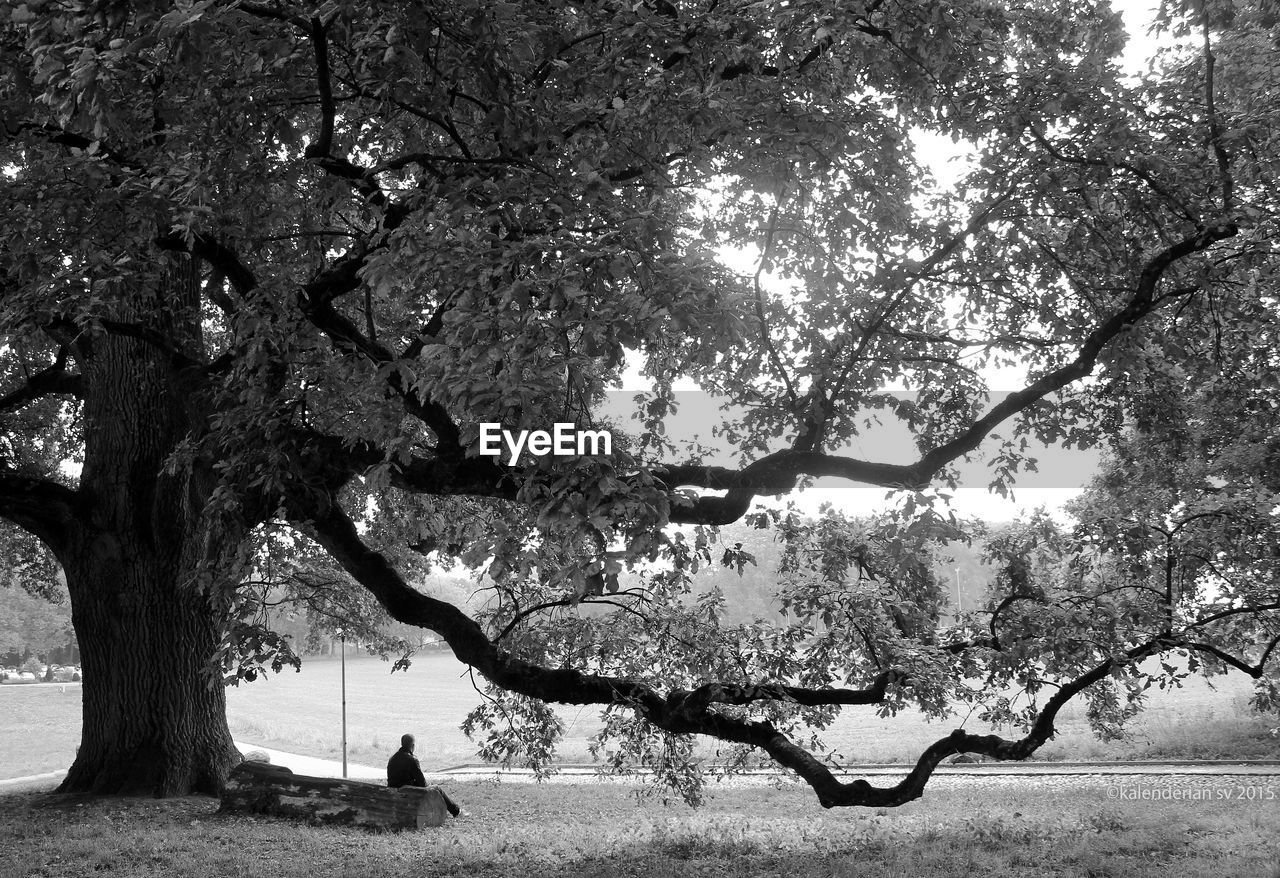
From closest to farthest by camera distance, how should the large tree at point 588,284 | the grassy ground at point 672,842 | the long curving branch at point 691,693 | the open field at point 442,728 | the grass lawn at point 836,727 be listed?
the large tree at point 588,284
the long curving branch at point 691,693
the grassy ground at point 672,842
the grass lawn at point 836,727
the open field at point 442,728

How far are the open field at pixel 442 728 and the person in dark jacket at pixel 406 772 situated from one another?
3228mm

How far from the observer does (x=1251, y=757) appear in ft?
59.5

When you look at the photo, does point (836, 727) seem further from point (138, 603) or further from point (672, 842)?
point (138, 603)

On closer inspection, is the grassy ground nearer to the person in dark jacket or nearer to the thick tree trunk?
the person in dark jacket

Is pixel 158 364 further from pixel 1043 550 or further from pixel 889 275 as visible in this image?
pixel 1043 550

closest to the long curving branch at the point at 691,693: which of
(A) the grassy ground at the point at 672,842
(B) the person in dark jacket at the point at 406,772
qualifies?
(A) the grassy ground at the point at 672,842

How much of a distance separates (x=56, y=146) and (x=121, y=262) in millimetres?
2682

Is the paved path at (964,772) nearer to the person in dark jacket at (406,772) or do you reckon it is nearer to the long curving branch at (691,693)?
the person in dark jacket at (406,772)

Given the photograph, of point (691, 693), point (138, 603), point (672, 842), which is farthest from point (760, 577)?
point (691, 693)

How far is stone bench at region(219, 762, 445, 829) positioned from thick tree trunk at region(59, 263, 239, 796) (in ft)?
4.27

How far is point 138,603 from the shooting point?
12.1 metres

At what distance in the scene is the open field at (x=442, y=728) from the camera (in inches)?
791

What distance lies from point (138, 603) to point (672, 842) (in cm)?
724

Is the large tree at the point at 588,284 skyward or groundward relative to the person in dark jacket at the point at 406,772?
skyward
